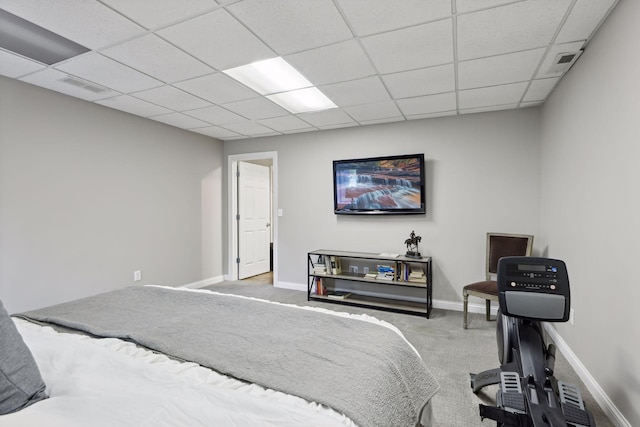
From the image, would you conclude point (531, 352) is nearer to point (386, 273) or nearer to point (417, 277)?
point (417, 277)

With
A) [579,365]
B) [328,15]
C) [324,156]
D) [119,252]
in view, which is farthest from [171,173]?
[579,365]

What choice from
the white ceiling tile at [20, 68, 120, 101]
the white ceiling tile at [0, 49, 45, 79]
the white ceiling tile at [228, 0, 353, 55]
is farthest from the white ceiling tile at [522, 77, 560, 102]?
the white ceiling tile at [0, 49, 45, 79]

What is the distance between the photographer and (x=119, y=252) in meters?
3.79

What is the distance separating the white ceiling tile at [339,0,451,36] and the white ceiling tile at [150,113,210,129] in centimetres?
273

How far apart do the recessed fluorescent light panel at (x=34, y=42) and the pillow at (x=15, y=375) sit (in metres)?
2.02

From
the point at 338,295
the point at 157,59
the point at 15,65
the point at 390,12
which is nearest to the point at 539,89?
the point at 390,12

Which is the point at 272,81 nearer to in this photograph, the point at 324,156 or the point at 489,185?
the point at 324,156

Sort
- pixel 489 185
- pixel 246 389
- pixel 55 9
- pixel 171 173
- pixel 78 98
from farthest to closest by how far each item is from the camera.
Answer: pixel 171 173
pixel 489 185
pixel 78 98
pixel 55 9
pixel 246 389

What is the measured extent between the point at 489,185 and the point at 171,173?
13.9 feet

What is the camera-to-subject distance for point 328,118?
13.1 feet

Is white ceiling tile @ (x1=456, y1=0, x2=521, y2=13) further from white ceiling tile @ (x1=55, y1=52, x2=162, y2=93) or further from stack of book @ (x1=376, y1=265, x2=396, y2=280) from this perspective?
stack of book @ (x1=376, y1=265, x2=396, y2=280)

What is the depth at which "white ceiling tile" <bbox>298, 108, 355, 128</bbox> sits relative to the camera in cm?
376

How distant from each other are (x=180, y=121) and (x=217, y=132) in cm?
67

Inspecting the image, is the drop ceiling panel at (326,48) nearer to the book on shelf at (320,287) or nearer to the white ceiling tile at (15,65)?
the white ceiling tile at (15,65)
